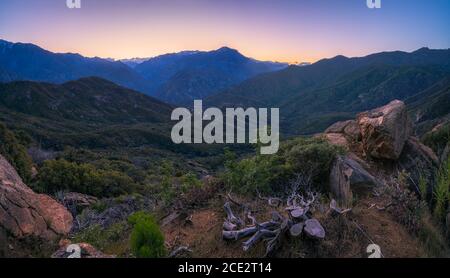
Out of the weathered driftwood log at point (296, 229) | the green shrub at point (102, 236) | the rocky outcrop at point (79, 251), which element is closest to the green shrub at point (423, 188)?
the weathered driftwood log at point (296, 229)

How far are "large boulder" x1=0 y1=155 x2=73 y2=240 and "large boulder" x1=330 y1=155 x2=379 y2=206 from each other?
16.9ft

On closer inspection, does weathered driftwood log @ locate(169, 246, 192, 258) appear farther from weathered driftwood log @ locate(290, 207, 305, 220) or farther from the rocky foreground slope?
the rocky foreground slope

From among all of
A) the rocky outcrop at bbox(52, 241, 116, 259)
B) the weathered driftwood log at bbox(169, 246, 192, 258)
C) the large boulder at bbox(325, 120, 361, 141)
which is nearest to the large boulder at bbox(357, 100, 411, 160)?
the large boulder at bbox(325, 120, 361, 141)

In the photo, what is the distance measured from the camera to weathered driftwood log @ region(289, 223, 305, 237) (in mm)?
4738

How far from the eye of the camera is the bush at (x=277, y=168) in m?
7.27

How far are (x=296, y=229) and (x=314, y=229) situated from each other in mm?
224

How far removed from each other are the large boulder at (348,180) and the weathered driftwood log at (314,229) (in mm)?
1867

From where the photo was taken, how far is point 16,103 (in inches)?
3474

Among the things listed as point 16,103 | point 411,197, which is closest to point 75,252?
point 411,197

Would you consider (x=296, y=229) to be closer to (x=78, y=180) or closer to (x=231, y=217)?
(x=231, y=217)

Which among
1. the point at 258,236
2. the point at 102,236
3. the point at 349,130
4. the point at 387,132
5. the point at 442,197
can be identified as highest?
the point at 387,132

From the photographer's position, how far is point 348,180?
6887 millimetres

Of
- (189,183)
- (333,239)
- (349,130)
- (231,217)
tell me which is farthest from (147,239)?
(349,130)
